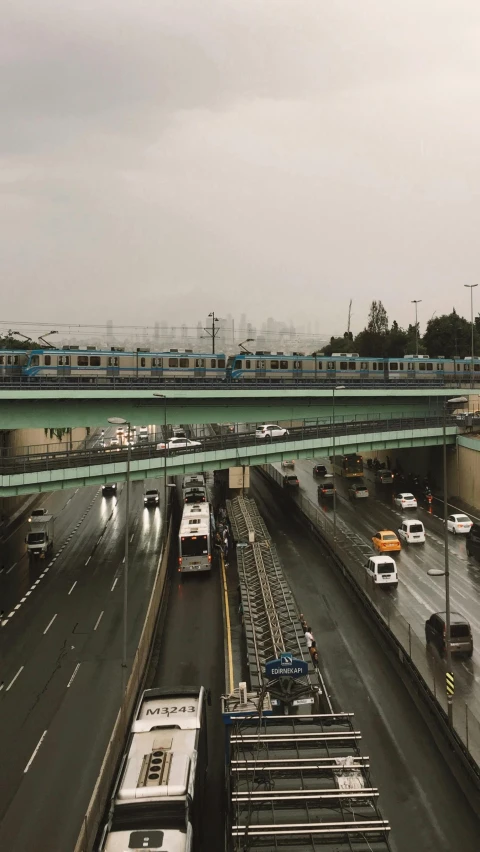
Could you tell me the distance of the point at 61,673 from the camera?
989 inches

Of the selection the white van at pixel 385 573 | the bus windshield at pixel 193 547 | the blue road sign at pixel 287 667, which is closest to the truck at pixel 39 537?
the bus windshield at pixel 193 547

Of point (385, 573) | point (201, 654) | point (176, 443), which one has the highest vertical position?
point (176, 443)

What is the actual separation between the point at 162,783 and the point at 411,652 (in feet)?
42.1

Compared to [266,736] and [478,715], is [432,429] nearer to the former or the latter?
[478,715]

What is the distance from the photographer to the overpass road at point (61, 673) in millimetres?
16922

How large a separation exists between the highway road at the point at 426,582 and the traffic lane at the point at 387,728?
1.51 meters

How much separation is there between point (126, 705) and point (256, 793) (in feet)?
21.6

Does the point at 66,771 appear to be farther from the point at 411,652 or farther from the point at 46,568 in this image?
the point at 46,568

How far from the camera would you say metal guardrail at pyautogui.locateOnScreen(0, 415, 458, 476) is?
1531 inches

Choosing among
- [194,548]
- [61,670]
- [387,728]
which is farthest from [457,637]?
[194,548]

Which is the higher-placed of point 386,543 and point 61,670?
point 386,543

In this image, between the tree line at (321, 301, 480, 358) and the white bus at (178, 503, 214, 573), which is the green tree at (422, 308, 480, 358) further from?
the white bus at (178, 503, 214, 573)

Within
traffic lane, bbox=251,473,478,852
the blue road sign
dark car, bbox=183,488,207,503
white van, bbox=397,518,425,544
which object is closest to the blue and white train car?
dark car, bbox=183,488,207,503

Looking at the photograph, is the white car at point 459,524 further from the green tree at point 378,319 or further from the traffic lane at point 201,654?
the green tree at point 378,319
